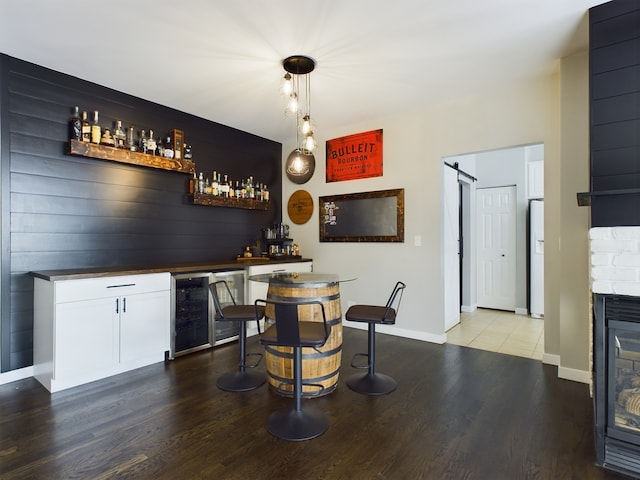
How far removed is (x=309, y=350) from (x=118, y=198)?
2517mm

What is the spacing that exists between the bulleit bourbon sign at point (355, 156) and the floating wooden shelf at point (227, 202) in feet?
3.37

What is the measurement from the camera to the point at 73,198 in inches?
125

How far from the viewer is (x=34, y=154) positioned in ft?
9.68

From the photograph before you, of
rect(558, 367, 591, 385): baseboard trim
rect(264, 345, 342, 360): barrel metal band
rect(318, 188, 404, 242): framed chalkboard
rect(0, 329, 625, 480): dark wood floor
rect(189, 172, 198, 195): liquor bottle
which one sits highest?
rect(189, 172, 198, 195): liquor bottle

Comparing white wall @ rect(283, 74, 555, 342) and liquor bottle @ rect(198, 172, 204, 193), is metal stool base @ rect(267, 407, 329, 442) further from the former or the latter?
liquor bottle @ rect(198, 172, 204, 193)

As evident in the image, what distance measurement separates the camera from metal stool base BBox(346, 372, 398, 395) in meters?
2.64

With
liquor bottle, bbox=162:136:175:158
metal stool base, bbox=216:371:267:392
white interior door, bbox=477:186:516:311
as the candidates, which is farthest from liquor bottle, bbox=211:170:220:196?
white interior door, bbox=477:186:516:311

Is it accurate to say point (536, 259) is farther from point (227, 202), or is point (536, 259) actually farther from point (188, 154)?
point (188, 154)

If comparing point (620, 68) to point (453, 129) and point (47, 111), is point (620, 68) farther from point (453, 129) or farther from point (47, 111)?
point (47, 111)

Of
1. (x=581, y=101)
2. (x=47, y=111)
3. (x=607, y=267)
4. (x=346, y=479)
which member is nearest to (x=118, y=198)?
(x=47, y=111)

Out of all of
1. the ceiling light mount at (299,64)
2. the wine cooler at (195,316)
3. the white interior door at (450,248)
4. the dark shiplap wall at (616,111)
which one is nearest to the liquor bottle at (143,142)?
the wine cooler at (195,316)

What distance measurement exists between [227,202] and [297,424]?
116 inches

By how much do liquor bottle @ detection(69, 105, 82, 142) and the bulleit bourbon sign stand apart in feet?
9.32

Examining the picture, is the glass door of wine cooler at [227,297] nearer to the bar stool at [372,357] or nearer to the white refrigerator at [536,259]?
the bar stool at [372,357]
